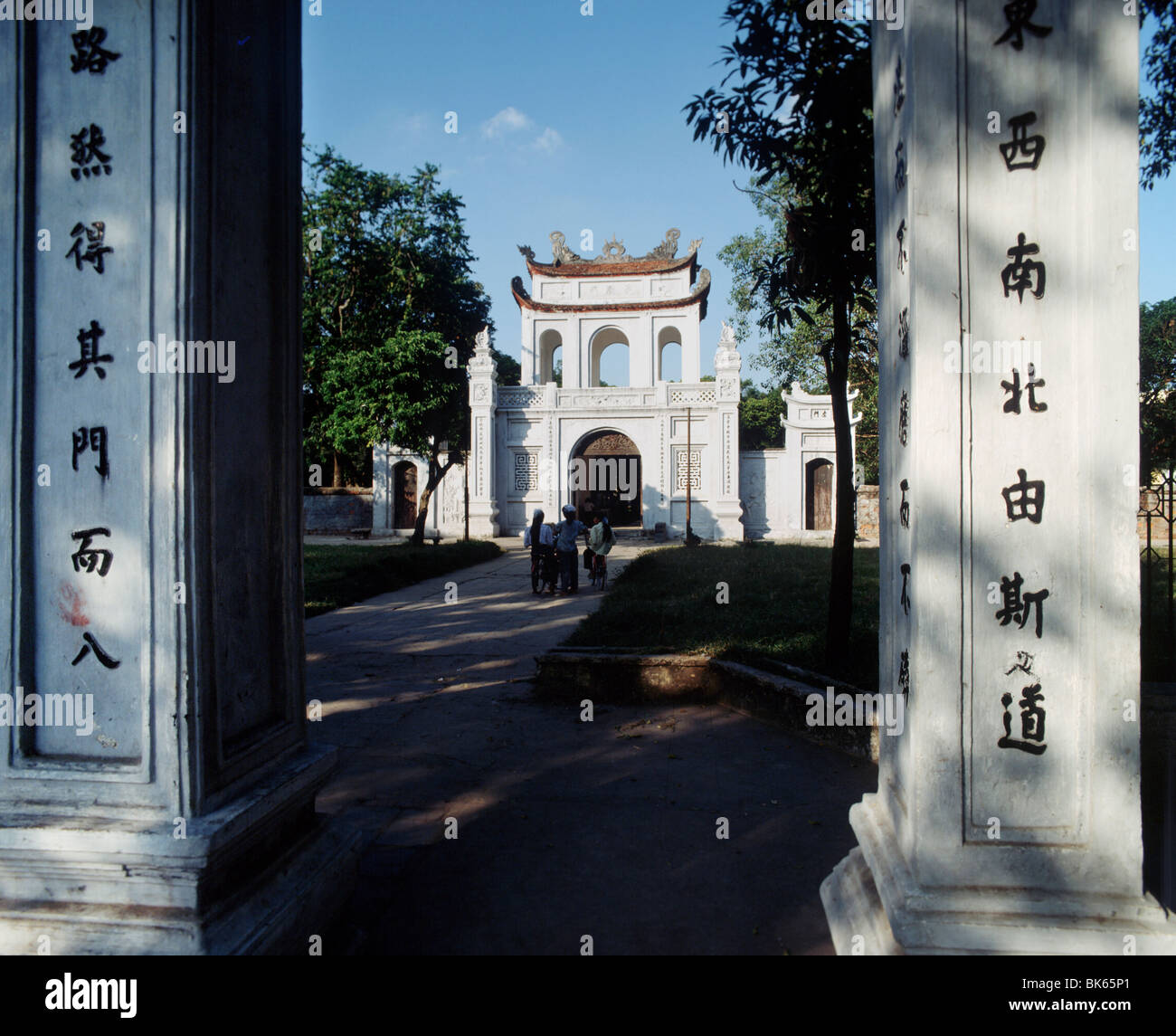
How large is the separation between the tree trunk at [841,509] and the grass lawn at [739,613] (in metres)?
0.18

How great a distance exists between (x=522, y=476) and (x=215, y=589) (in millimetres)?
22092

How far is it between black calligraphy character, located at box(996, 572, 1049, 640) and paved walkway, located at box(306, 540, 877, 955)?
1162 millimetres

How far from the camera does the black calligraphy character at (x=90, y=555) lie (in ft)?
6.15

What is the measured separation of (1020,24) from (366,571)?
1103 centimetres

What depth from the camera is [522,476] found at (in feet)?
78.6

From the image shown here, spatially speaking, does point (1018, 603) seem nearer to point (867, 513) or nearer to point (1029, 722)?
point (1029, 722)

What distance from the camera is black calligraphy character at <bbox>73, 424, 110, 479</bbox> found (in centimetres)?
187

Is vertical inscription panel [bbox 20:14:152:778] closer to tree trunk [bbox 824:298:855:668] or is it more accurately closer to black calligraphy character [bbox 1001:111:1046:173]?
black calligraphy character [bbox 1001:111:1046:173]

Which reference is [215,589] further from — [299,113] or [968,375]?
[968,375]

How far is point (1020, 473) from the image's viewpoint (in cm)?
181
